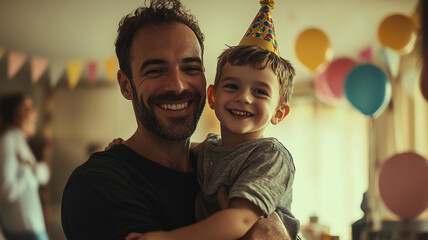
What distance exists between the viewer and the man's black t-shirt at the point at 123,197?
3.86 feet

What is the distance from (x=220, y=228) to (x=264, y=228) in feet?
0.43

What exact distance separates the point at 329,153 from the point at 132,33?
5753 millimetres

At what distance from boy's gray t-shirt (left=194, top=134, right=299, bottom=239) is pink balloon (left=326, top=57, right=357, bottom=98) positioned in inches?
113

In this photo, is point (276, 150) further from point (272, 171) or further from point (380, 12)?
point (380, 12)

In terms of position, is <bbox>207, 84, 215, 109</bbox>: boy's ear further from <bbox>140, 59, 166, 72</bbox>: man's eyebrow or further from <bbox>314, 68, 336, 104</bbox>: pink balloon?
<bbox>314, 68, 336, 104</bbox>: pink balloon

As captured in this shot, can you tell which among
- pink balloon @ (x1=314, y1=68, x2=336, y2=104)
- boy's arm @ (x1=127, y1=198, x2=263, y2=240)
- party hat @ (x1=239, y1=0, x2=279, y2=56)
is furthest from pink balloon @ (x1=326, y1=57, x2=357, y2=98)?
boy's arm @ (x1=127, y1=198, x2=263, y2=240)

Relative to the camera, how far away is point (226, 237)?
1097 mm

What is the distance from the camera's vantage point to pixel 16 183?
381 cm

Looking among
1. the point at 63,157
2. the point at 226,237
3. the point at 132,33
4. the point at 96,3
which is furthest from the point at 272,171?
the point at 63,157

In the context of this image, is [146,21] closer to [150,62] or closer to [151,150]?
[150,62]

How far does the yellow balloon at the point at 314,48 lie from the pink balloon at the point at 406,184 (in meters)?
1.56

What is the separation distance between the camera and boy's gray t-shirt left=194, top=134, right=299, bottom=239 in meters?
1.13

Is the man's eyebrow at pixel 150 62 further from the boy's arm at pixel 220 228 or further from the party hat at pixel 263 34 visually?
the boy's arm at pixel 220 228

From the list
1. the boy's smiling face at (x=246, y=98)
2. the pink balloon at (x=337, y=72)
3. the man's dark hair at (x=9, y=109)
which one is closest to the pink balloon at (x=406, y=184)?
the boy's smiling face at (x=246, y=98)
